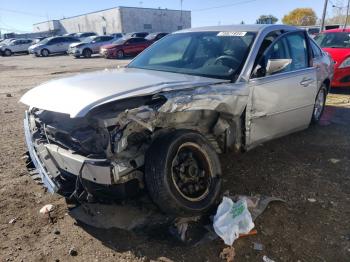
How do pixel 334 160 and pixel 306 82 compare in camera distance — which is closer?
pixel 334 160

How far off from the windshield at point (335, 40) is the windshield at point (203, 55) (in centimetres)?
653

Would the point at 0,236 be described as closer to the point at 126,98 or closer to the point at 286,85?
the point at 126,98

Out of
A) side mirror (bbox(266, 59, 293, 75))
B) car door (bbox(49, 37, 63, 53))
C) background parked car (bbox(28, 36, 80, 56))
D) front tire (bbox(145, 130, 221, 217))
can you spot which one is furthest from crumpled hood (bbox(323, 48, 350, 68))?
car door (bbox(49, 37, 63, 53))

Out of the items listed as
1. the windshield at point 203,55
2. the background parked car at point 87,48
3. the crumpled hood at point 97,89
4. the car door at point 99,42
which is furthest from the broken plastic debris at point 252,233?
the car door at point 99,42

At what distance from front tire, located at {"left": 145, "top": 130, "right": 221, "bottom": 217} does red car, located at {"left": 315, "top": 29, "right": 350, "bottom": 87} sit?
256 inches

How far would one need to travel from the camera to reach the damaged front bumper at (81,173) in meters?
2.65

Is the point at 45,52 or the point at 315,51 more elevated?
the point at 315,51

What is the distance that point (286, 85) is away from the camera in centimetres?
426

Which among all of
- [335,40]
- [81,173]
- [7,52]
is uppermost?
[335,40]

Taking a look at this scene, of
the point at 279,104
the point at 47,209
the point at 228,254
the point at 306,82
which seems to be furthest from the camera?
the point at 306,82

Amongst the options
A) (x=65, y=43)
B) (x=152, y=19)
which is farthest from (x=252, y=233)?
(x=152, y=19)

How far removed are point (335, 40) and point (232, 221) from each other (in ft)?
28.0

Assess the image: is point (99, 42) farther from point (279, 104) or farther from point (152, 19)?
point (152, 19)

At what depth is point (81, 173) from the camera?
275 cm
